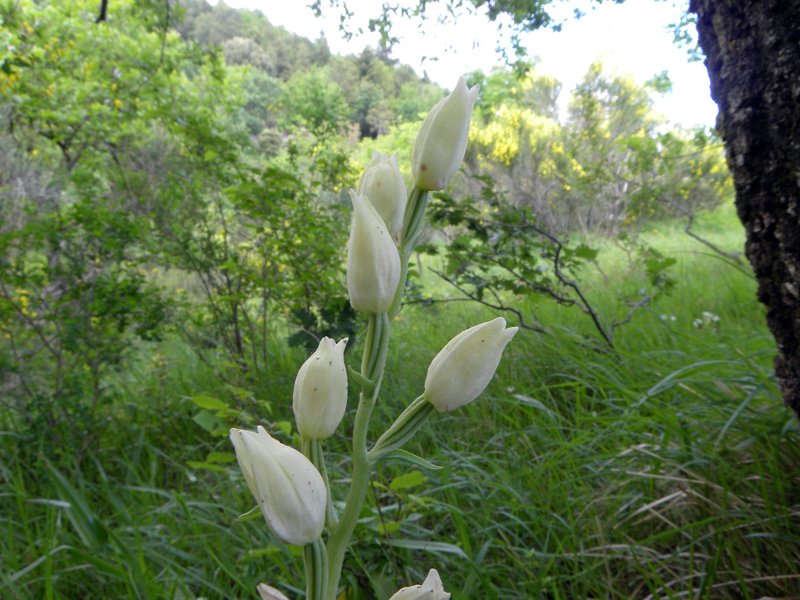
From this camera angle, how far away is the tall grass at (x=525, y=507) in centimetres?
98

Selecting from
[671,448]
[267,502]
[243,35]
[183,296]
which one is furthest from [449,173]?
[243,35]

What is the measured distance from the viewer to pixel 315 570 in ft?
1.51

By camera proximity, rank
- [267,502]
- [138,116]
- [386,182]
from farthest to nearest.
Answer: [138,116] < [386,182] < [267,502]

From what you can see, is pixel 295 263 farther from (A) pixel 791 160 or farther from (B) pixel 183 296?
(A) pixel 791 160

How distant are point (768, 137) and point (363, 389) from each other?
848 millimetres

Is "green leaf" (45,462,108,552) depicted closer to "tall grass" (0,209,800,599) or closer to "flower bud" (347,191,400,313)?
"tall grass" (0,209,800,599)

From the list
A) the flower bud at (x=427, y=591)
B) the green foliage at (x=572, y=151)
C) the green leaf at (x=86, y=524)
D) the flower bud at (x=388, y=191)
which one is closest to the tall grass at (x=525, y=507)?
the green leaf at (x=86, y=524)

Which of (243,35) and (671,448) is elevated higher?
(243,35)

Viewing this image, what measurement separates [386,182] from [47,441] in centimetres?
175

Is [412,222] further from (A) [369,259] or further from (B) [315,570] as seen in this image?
(B) [315,570]

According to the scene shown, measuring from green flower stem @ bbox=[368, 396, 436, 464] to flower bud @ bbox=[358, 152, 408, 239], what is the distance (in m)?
0.18

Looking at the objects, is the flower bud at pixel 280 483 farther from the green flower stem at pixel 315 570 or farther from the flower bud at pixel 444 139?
the flower bud at pixel 444 139

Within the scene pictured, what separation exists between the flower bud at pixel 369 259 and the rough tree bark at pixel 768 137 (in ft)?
2.52

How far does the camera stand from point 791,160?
2.97 feet
